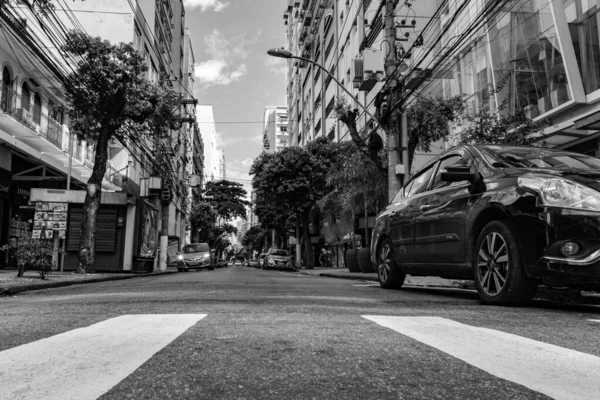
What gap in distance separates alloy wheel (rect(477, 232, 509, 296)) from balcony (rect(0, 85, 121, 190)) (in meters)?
14.8

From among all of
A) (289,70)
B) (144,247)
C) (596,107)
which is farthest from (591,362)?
(289,70)

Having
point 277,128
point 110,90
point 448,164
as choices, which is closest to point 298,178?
point 110,90

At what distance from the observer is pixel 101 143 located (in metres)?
15.4

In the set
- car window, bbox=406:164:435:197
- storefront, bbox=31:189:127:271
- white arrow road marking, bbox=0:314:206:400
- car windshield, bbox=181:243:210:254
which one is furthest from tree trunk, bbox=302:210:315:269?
white arrow road marking, bbox=0:314:206:400

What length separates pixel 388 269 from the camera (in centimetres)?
784

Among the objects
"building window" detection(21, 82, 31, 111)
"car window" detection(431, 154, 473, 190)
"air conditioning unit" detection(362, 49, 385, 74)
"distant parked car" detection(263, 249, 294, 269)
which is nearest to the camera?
"car window" detection(431, 154, 473, 190)

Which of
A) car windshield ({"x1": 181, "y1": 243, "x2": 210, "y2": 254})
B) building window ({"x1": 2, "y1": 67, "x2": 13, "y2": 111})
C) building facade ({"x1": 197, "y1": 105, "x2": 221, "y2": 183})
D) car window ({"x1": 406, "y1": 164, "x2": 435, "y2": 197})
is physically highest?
building facade ({"x1": 197, "y1": 105, "x2": 221, "y2": 183})

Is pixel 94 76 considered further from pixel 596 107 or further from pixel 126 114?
pixel 596 107

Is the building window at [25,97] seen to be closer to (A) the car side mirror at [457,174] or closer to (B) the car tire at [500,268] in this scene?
(A) the car side mirror at [457,174]

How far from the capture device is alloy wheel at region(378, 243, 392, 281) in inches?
307

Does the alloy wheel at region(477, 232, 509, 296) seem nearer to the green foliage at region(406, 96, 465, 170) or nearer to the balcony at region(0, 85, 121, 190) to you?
the green foliage at region(406, 96, 465, 170)

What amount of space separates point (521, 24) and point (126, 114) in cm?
1219

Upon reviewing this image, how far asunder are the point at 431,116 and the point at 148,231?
607 inches

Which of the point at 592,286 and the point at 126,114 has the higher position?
the point at 126,114
